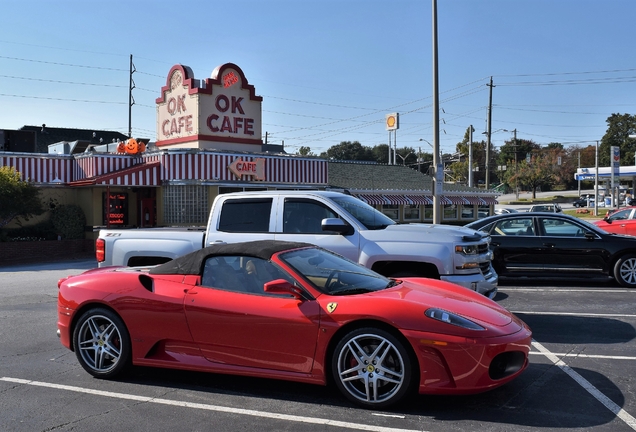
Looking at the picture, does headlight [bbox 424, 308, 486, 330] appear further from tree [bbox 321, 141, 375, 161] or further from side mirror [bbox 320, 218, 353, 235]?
tree [bbox 321, 141, 375, 161]

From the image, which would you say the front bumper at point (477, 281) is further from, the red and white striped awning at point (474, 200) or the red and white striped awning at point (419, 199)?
the red and white striped awning at point (474, 200)

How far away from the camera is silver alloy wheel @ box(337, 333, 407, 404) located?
4766mm

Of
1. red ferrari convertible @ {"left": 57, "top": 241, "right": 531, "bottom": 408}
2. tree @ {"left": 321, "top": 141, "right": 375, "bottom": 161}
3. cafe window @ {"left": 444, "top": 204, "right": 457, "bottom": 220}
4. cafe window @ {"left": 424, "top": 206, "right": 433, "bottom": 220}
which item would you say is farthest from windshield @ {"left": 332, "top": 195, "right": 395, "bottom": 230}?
tree @ {"left": 321, "top": 141, "right": 375, "bottom": 161}

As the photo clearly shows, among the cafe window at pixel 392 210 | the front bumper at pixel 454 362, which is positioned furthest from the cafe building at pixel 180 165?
the front bumper at pixel 454 362

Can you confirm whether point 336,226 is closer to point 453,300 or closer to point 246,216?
point 246,216

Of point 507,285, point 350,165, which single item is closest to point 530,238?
point 507,285

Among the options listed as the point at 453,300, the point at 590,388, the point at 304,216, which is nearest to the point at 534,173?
the point at 304,216

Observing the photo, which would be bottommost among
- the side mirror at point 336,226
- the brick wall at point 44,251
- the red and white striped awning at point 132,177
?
the brick wall at point 44,251

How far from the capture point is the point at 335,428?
176 inches

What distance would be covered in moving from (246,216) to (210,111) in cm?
1730

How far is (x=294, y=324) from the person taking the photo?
5031 mm

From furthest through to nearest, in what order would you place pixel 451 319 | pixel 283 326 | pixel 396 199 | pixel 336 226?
pixel 396 199 → pixel 336 226 → pixel 283 326 → pixel 451 319

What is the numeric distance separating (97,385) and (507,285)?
28.7 ft

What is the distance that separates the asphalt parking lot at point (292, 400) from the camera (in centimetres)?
457
